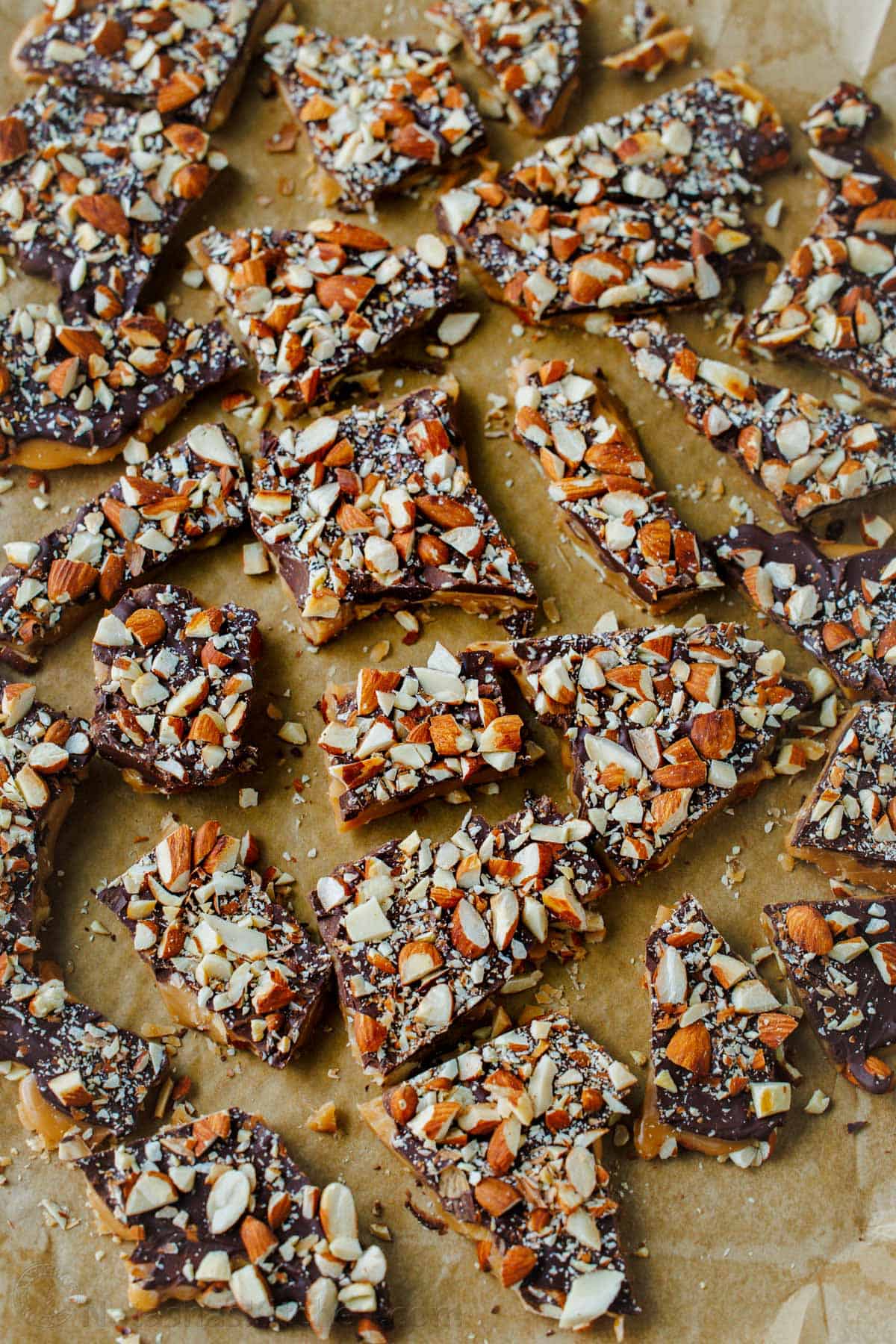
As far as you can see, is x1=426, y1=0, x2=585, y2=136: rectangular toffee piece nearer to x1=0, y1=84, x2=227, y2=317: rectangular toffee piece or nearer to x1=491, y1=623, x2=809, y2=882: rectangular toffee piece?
x1=0, y1=84, x2=227, y2=317: rectangular toffee piece

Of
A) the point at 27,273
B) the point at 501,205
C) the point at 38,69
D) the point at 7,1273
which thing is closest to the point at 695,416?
the point at 501,205

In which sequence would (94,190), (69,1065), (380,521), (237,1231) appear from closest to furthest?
(237,1231) → (69,1065) → (380,521) → (94,190)

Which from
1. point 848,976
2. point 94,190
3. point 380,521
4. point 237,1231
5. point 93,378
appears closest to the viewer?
point 237,1231

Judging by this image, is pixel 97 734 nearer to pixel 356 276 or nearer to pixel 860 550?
pixel 356 276

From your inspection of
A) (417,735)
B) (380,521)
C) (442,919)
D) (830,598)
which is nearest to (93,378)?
(380,521)

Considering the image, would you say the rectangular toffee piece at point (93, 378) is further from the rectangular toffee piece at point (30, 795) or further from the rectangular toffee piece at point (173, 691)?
the rectangular toffee piece at point (30, 795)

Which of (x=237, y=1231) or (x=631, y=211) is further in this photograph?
(x=631, y=211)

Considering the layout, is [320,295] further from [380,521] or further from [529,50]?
[529,50]
